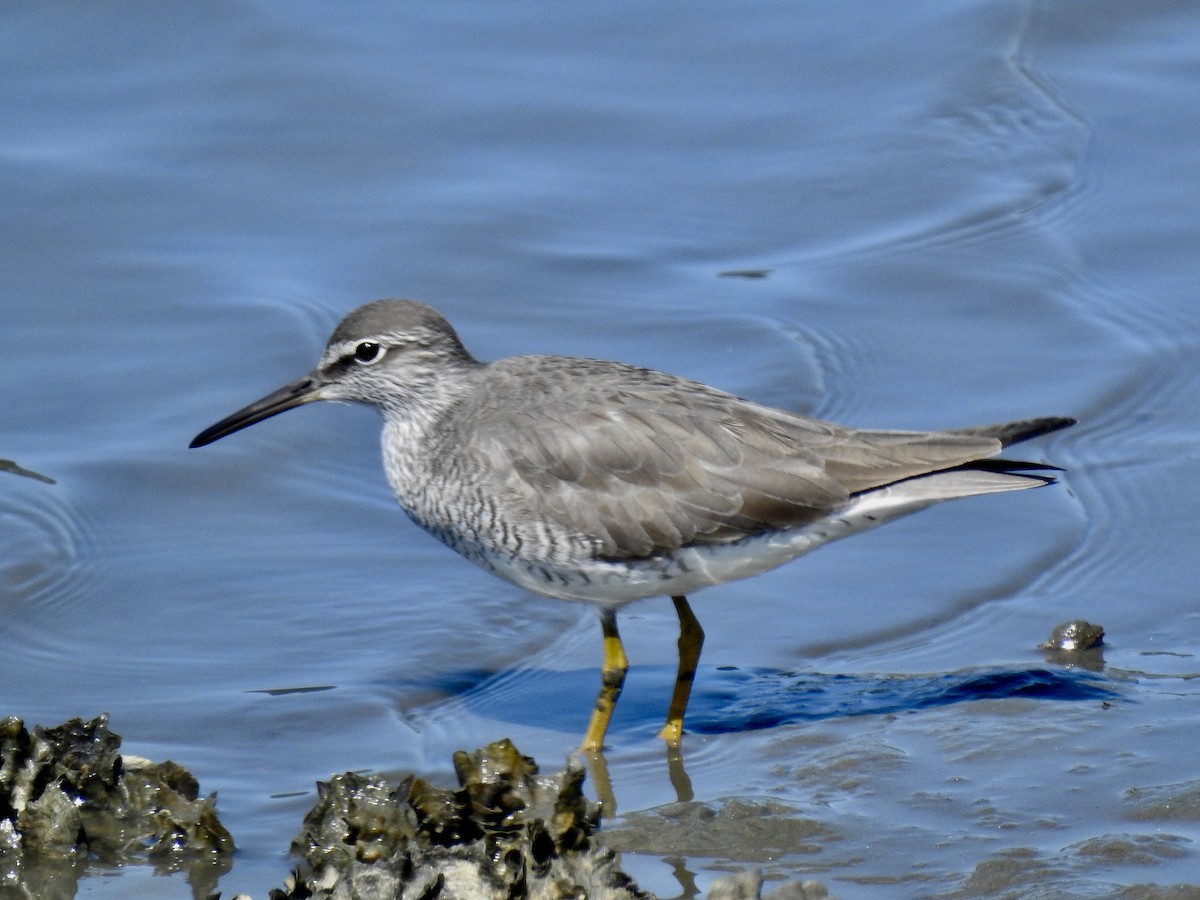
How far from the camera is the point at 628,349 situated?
35.2ft

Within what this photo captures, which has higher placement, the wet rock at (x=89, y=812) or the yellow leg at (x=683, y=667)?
the yellow leg at (x=683, y=667)

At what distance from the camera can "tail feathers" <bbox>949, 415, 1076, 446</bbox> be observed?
23.8ft

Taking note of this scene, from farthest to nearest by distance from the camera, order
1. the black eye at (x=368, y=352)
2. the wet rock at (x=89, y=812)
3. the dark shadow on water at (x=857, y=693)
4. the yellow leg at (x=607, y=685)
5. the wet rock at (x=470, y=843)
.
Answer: the black eye at (x=368, y=352) < the yellow leg at (x=607, y=685) < the dark shadow on water at (x=857, y=693) < the wet rock at (x=89, y=812) < the wet rock at (x=470, y=843)

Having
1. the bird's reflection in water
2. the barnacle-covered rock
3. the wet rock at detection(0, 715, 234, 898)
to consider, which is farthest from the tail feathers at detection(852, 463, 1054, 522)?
the wet rock at detection(0, 715, 234, 898)

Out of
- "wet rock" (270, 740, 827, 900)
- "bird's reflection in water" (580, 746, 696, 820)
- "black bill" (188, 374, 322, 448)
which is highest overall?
"black bill" (188, 374, 322, 448)

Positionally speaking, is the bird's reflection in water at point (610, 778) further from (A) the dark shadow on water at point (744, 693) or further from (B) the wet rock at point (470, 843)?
(B) the wet rock at point (470, 843)

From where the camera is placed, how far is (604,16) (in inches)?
571

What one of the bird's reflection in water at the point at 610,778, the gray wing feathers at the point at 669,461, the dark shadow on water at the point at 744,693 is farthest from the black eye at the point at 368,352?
the bird's reflection in water at the point at 610,778

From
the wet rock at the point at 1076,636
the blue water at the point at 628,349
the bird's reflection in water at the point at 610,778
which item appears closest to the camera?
the bird's reflection in water at the point at 610,778

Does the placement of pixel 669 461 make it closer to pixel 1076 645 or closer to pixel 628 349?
pixel 1076 645

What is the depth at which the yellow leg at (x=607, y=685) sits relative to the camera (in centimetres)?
721

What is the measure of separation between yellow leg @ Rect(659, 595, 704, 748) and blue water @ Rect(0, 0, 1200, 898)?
0.09 metres

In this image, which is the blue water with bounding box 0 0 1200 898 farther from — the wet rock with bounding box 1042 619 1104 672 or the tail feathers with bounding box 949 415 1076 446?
the tail feathers with bounding box 949 415 1076 446

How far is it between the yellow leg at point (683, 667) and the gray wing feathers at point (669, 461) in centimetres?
47
